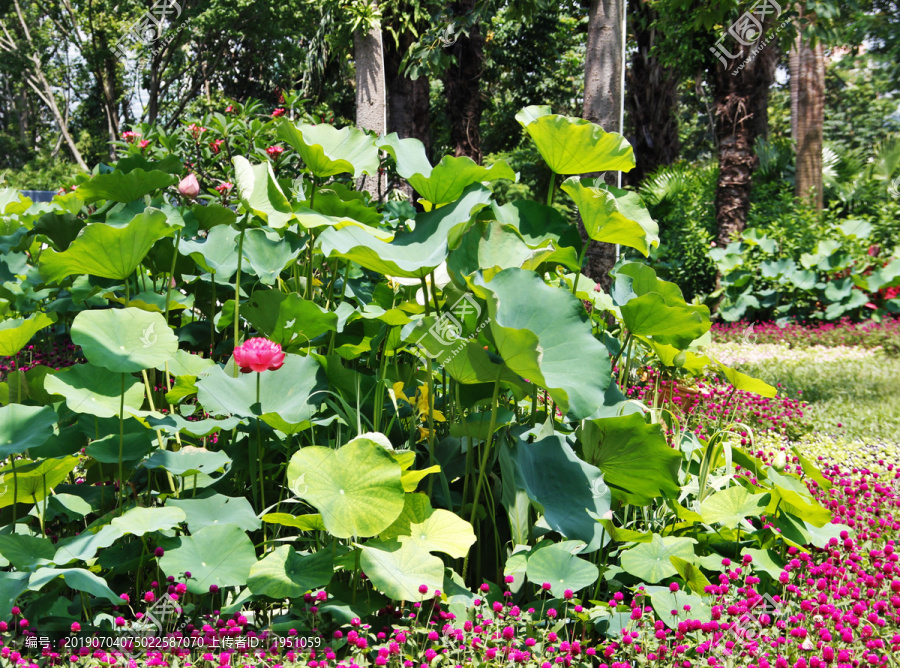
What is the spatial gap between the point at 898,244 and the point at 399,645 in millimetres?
8916

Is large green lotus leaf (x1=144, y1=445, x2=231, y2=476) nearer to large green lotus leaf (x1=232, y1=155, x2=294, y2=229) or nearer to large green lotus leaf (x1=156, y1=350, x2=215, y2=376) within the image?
large green lotus leaf (x1=156, y1=350, x2=215, y2=376)

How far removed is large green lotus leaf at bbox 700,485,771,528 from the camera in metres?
1.78

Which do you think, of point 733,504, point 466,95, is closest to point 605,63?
point 733,504

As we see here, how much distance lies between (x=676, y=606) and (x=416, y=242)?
3.57ft

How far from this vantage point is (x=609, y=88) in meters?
4.19

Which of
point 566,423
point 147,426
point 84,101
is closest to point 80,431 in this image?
point 147,426

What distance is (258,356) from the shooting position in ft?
5.15

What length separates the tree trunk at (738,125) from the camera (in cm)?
824

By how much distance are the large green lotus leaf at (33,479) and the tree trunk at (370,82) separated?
14.5 ft

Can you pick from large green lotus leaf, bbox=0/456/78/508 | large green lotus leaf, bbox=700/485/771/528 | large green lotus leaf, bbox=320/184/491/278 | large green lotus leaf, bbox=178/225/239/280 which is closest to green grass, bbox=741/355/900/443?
large green lotus leaf, bbox=700/485/771/528

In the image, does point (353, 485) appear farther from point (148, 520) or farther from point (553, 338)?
point (553, 338)


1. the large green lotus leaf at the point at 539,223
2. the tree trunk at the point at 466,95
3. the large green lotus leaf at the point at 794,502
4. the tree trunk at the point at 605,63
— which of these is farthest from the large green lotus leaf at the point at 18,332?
the tree trunk at the point at 466,95

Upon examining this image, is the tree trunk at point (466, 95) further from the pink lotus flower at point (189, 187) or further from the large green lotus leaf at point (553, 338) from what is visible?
the large green lotus leaf at point (553, 338)

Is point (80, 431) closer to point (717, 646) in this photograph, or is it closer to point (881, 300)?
point (717, 646)
